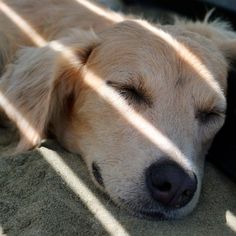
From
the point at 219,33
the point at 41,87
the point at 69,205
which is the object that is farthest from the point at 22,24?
the point at 69,205

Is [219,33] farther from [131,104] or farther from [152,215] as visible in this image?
[152,215]

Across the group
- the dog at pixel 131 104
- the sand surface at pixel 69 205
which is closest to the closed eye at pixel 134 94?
the dog at pixel 131 104

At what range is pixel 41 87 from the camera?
2865mm

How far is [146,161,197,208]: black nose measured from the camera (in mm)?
2250

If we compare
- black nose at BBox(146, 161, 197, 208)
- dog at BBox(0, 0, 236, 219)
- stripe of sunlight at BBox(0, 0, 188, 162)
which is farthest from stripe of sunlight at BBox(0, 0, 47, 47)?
black nose at BBox(146, 161, 197, 208)

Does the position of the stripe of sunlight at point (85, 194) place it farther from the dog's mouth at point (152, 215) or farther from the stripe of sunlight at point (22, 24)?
the stripe of sunlight at point (22, 24)

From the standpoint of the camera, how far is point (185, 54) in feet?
9.06

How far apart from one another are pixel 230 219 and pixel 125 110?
677 millimetres

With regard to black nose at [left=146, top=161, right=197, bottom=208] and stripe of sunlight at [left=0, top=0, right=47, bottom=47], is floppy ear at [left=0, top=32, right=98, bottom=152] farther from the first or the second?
black nose at [left=146, top=161, right=197, bottom=208]

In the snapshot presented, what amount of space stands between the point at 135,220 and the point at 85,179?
0.36 m

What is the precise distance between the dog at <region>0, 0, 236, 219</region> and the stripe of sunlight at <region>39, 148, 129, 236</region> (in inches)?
2.9

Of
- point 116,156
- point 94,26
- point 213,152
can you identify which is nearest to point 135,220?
point 116,156

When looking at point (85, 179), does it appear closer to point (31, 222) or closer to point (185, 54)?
point (31, 222)

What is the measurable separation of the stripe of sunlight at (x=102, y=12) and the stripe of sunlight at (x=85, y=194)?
100cm
